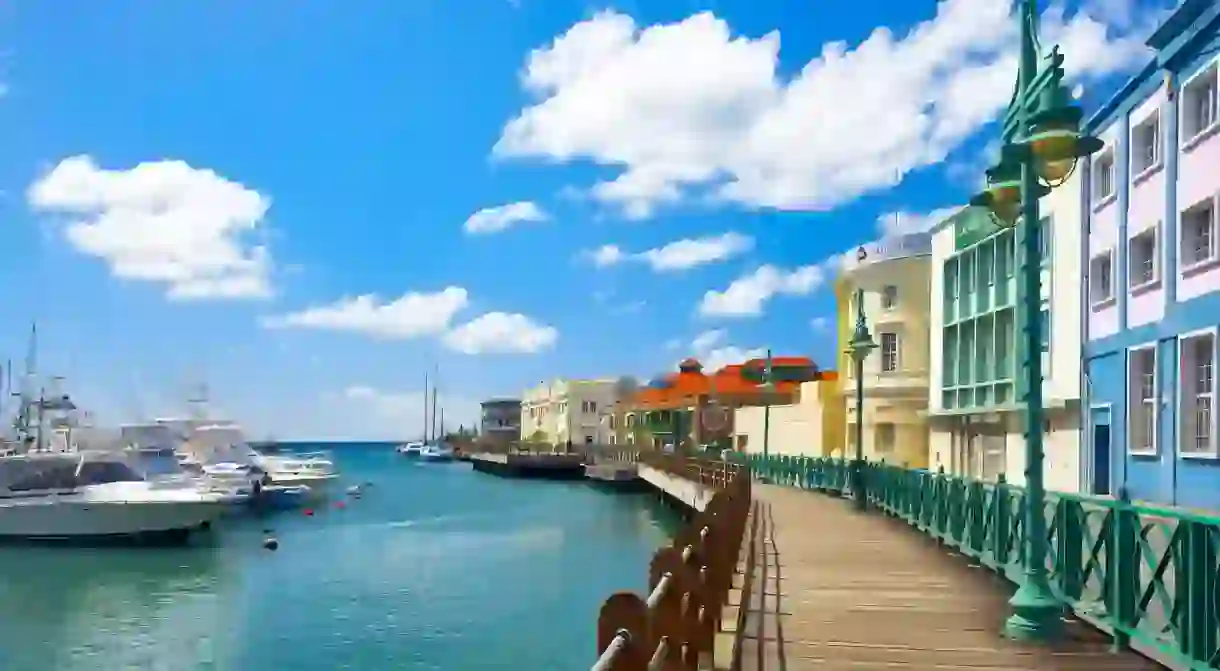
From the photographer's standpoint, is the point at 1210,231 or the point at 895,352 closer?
the point at 1210,231

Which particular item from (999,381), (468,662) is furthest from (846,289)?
(468,662)

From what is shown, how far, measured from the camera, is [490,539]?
42000 mm

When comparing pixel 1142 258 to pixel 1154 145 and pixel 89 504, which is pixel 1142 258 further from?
pixel 89 504

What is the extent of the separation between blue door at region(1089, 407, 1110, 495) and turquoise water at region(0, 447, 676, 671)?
11622 millimetres

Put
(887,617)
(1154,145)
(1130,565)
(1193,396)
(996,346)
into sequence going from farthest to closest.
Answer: (996,346) → (1154,145) → (1193,396) → (887,617) → (1130,565)

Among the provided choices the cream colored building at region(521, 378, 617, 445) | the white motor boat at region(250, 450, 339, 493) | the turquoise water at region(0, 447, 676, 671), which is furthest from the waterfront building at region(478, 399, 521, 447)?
the turquoise water at region(0, 447, 676, 671)

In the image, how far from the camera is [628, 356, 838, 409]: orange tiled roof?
289 feet

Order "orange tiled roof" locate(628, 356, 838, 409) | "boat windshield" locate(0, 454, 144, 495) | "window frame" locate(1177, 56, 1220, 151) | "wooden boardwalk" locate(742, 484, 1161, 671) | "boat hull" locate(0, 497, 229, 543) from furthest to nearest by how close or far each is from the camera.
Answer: "orange tiled roof" locate(628, 356, 838, 409), "boat windshield" locate(0, 454, 144, 495), "boat hull" locate(0, 497, 229, 543), "window frame" locate(1177, 56, 1220, 151), "wooden boardwalk" locate(742, 484, 1161, 671)

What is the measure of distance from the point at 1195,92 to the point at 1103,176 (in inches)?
219

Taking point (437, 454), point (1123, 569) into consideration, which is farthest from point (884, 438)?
point (437, 454)

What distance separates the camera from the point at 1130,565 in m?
8.23

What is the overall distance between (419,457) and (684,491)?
13482 cm

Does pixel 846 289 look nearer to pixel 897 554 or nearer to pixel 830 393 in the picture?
pixel 830 393

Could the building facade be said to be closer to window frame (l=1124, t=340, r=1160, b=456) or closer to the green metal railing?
window frame (l=1124, t=340, r=1160, b=456)
